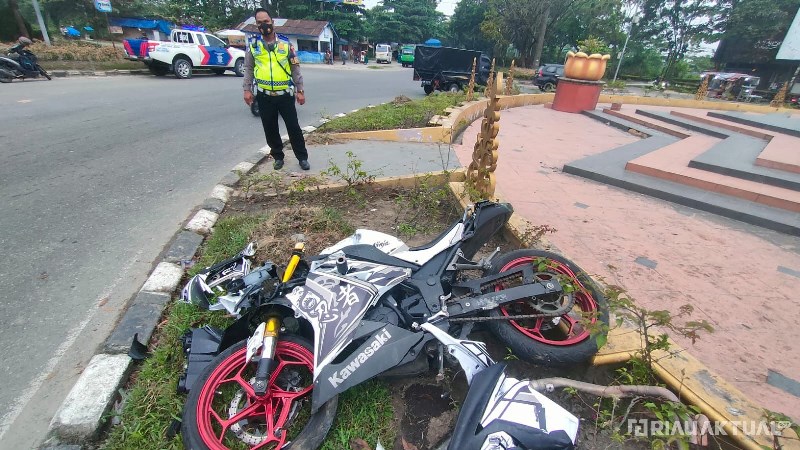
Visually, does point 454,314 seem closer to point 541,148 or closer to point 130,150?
point 130,150

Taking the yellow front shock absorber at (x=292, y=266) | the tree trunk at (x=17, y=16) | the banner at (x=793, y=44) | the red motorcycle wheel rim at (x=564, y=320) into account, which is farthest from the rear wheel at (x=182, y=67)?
the banner at (x=793, y=44)

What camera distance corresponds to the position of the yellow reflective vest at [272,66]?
13.9ft

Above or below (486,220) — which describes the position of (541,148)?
below

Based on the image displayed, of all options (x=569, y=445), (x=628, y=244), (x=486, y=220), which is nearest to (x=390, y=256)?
(x=486, y=220)

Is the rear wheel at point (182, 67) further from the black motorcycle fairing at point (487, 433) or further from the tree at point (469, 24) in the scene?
the tree at point (469, 24)

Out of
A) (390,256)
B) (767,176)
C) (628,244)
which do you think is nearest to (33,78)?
(390,256)

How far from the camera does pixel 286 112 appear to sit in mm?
4582

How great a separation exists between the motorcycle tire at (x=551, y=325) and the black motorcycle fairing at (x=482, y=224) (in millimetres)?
178

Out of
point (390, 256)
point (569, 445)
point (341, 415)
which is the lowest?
point (341, 415)

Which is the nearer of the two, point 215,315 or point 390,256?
point 390,256

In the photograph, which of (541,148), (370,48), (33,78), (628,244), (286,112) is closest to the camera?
(628,244)

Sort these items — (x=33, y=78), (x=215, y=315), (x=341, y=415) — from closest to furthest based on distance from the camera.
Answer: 1. (x=341, y=415)
2. (x=215, y=315)
3. (x=33, y=78)

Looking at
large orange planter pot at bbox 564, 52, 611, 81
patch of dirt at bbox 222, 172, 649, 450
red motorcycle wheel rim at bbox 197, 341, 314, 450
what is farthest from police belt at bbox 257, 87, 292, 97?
large orange planter pot at bbox 564, 52, 611, 81

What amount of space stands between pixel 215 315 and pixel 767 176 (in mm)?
6810
